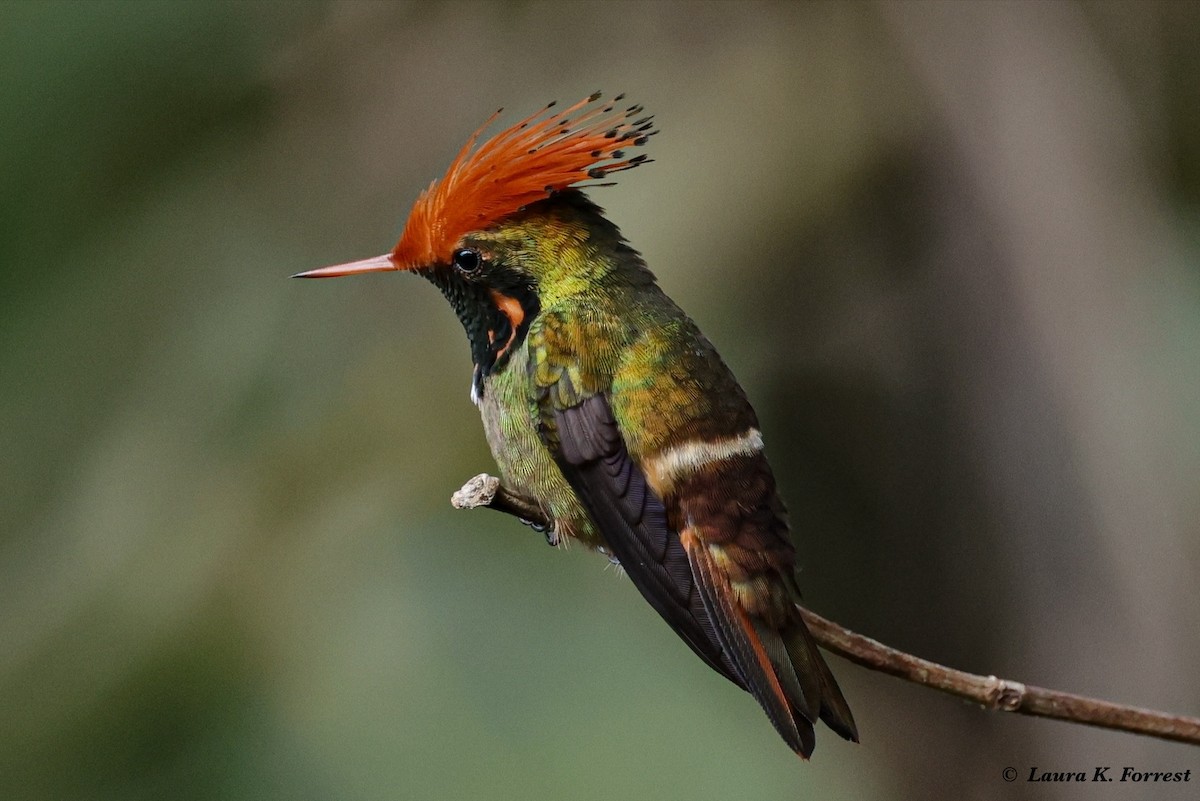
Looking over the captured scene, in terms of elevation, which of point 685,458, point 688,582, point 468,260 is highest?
point 468,260

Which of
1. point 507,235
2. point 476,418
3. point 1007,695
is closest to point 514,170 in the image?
point 507,235

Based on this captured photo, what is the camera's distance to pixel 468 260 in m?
1.73

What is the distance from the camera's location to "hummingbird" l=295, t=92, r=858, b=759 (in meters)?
1.54

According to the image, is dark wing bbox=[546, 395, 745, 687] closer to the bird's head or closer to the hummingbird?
the hummingbird

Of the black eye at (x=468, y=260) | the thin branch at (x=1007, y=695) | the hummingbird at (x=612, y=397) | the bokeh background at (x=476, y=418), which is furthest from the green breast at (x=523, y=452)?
the bokeh background at (x=476, y=418)

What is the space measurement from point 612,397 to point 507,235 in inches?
9.9

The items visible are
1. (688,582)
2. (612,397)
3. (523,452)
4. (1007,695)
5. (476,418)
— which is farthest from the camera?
(476,418)

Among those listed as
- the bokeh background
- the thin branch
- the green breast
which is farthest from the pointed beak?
the bokeh background

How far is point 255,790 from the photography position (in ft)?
7.72

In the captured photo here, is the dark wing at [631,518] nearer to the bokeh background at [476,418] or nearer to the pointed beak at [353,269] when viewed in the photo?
the pointed beak at [353,269]

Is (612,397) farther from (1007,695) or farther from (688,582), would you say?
(1007,695)

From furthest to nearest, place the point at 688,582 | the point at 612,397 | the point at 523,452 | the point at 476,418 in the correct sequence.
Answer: the point at 476,418, the point at 523,452, the point at 612,397, the point at 688,582

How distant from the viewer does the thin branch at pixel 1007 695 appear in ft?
4.17

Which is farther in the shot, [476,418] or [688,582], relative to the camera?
[476,418]
